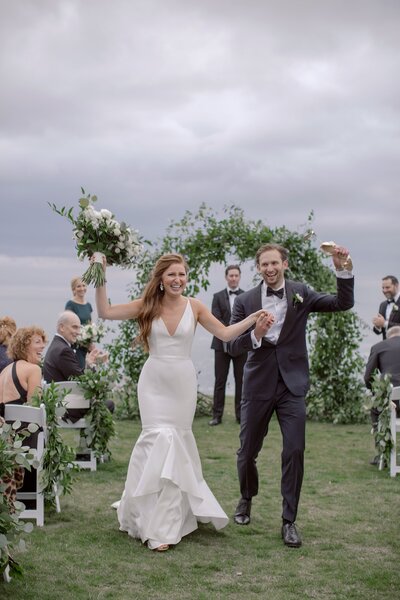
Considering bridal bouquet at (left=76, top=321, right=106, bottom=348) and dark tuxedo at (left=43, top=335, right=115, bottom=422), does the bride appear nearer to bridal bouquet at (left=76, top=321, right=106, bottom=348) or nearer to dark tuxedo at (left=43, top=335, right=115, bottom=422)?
dark tuxedo at (left=43, top=335, right=115, bottom=422)

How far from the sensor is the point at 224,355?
13.2 metres

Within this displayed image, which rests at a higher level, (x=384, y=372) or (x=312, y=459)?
(x=384, y=372)

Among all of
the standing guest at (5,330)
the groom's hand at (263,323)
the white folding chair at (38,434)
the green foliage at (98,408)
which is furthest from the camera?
the standing guest at (5,330)

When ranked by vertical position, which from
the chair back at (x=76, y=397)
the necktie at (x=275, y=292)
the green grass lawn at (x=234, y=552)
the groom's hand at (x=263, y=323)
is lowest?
the green grass lawn at (x=234, y=552)

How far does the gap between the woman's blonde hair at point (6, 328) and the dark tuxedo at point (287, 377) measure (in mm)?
3715

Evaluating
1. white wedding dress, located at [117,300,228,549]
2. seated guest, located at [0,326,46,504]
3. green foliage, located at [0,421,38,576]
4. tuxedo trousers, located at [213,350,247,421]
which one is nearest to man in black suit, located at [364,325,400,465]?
tuxedo trousers, located at [213,350,247,421]

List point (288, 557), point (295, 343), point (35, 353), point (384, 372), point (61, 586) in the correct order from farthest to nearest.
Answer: point (384, 372)
point (35, 353)
point (295, 343)
point (288, 557)
point (61, 586)

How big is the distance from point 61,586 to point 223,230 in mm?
9153

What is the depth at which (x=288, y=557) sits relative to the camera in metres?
5.98

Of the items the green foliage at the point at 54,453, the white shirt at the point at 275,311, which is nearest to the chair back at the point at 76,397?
the green foliage at the point at 54,453

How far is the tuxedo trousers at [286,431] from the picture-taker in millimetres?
6273

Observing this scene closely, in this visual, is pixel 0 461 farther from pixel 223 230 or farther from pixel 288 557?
pixel 223 230

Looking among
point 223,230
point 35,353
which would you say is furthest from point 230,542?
point 223,230

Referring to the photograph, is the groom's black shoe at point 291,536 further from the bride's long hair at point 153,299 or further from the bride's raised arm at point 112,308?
the bride's raised arm at point 112,308
